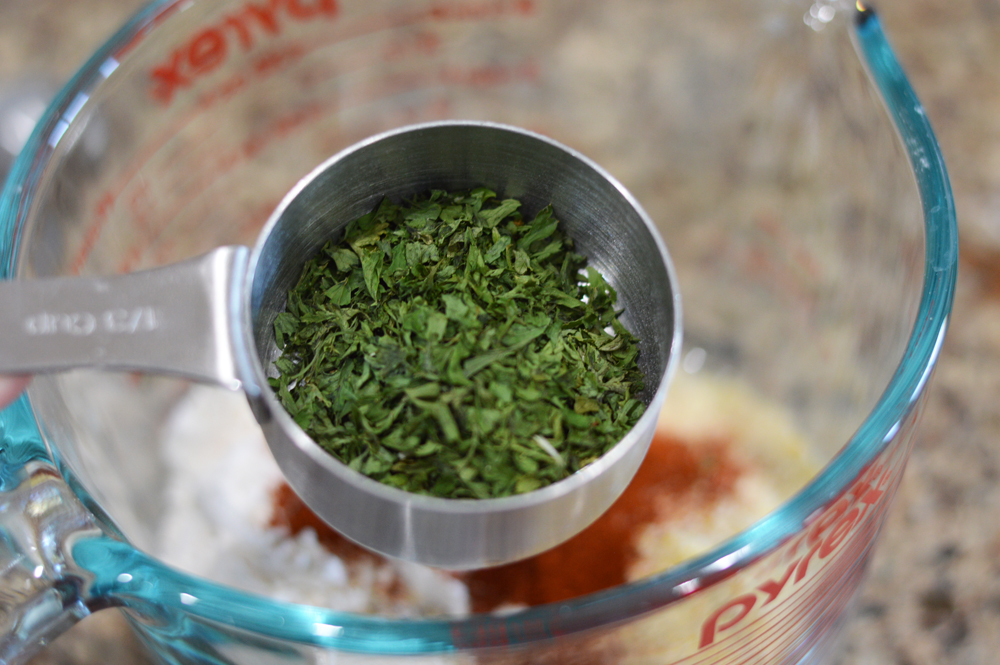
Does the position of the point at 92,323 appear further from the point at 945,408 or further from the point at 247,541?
the point at 945,408

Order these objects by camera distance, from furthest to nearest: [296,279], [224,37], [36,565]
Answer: [224,37], [296,279], [36,565]

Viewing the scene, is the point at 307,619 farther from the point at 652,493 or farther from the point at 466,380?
the point at 652,493

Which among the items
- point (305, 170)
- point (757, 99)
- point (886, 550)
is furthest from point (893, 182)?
point (305, 170)

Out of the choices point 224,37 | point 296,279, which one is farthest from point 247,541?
point 224,37

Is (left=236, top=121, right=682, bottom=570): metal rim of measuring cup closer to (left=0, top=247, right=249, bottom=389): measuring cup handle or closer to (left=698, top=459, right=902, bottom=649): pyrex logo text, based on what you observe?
(left=0, top=247, right=249, bottom=389): measuring cup handle

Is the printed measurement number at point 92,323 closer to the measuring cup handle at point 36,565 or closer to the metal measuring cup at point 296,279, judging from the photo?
the metal measuring cup at point 296,279

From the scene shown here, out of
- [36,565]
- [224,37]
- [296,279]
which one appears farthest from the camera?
[224,37]
